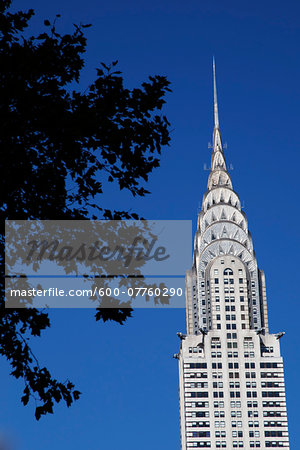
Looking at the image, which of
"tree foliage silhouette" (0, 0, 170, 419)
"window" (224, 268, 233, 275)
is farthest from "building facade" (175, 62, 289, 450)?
"tree foliage silhouette" (0, 0, 170, 419)

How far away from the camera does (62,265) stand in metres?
25.2

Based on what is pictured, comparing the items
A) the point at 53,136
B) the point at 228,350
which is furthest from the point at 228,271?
the point at 53,136

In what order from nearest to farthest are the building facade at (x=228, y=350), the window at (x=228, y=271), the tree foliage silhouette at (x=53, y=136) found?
the tree foliage silhouette at (x=53, y=136) < the building facade at (x=228, y=350) < the window at (x=228, y=271)

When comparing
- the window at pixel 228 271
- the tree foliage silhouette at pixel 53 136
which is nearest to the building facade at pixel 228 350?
the window at pixel 228 271

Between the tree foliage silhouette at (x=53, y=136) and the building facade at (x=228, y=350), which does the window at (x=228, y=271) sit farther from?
the tree foliage silhouette at (x=53, y=136)

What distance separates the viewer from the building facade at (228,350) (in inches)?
6570

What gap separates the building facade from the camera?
547 feet

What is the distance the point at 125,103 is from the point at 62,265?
171 inches

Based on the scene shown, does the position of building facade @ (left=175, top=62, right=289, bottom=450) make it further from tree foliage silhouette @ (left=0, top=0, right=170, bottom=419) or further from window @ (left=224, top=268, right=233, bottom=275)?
tree foliage silhouette @ (left=0, top=0, right=170, bottom=419)

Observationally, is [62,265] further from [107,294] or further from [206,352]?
[206,352]

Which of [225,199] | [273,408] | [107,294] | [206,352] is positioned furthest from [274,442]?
[107,294]

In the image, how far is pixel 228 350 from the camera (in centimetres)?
17300

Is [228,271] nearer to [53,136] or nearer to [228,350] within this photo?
[228,350]

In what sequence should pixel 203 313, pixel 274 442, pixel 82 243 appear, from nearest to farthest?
pixel 82 243 < pixel 274 442 < pixel 203 313
